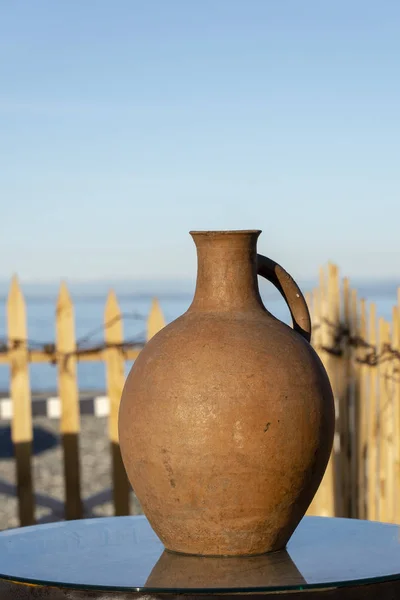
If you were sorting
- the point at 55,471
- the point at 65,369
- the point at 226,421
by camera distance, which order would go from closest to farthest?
the point at 226,421, the point at 65,369, the point at 55,471

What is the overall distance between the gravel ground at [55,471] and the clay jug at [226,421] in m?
4.16

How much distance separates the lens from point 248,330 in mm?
2697

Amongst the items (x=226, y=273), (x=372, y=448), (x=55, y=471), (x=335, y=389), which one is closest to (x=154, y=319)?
Answer: (x=335, y=389)

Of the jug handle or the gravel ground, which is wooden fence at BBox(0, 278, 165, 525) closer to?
the gravel ground

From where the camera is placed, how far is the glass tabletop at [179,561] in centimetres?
239

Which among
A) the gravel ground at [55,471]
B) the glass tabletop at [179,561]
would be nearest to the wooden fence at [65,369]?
the gravel ground at [55,471]

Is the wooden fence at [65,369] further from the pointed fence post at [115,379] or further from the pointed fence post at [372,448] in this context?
the pointed fence post at [372,448]

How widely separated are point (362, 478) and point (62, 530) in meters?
2.86

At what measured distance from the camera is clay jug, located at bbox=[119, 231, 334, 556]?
2574mm

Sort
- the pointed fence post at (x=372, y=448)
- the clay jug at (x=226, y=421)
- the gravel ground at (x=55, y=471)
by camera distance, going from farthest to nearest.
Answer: the gravel ground at (x=55, y=471)
the pointed fence post at (x=372, y=448)
the clay jug at (x=226, y=421)

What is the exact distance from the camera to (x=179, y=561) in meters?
2.66

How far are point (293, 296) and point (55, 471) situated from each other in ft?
20.8

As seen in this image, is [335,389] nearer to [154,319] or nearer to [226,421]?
[154,319]

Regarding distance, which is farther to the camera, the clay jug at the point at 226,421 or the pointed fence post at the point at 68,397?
the pointed fence post at the point at 68,397
